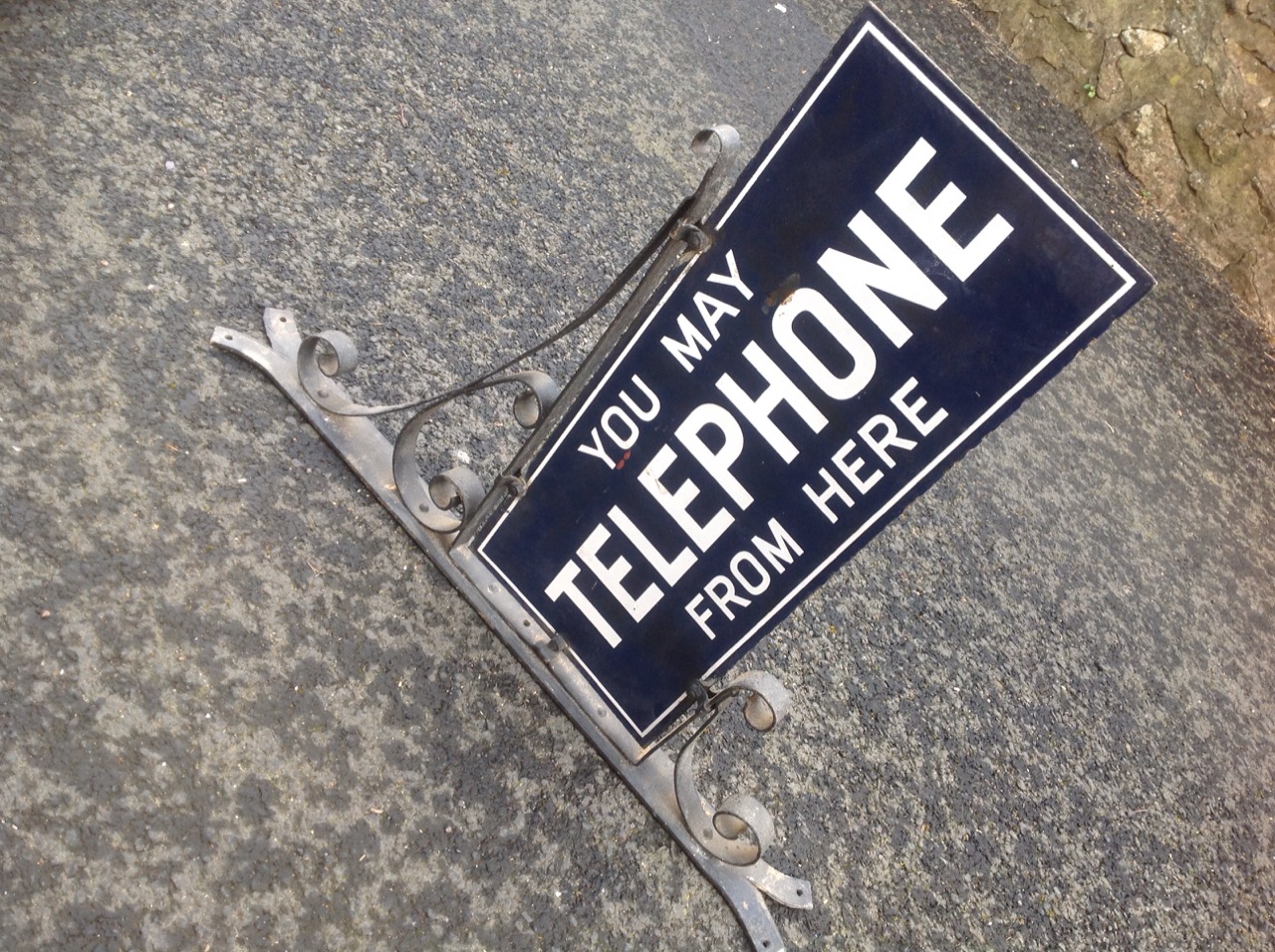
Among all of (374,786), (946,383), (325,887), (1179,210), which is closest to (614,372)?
(946,383)

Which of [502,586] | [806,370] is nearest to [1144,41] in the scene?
[806,370]

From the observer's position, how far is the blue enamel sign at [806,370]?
131 cm

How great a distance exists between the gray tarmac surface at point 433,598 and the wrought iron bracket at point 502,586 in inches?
1.7

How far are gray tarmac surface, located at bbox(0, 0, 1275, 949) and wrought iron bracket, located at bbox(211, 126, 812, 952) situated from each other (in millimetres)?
44

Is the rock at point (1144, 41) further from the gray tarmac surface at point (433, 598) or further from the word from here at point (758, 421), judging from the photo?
the word from here at point (758, 421)

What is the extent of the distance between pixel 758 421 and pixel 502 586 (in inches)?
27.2

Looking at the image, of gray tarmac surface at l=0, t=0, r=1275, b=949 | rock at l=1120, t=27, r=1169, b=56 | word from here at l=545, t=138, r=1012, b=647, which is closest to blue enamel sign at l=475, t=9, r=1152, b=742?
word from here at l=545, t=138, r=1012, b=647

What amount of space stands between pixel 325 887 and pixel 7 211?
1.46 m

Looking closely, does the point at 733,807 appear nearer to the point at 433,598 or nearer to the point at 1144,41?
the point at 433,598

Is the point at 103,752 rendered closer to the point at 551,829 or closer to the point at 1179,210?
the point at 551,829

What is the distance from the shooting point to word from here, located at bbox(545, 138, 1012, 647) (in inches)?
54.7

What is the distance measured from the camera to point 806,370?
1.51 metres

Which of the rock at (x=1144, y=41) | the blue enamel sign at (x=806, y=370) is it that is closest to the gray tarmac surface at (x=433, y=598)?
the blue enamel sign at (x=806, y=370)

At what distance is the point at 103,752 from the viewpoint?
5.21ft
